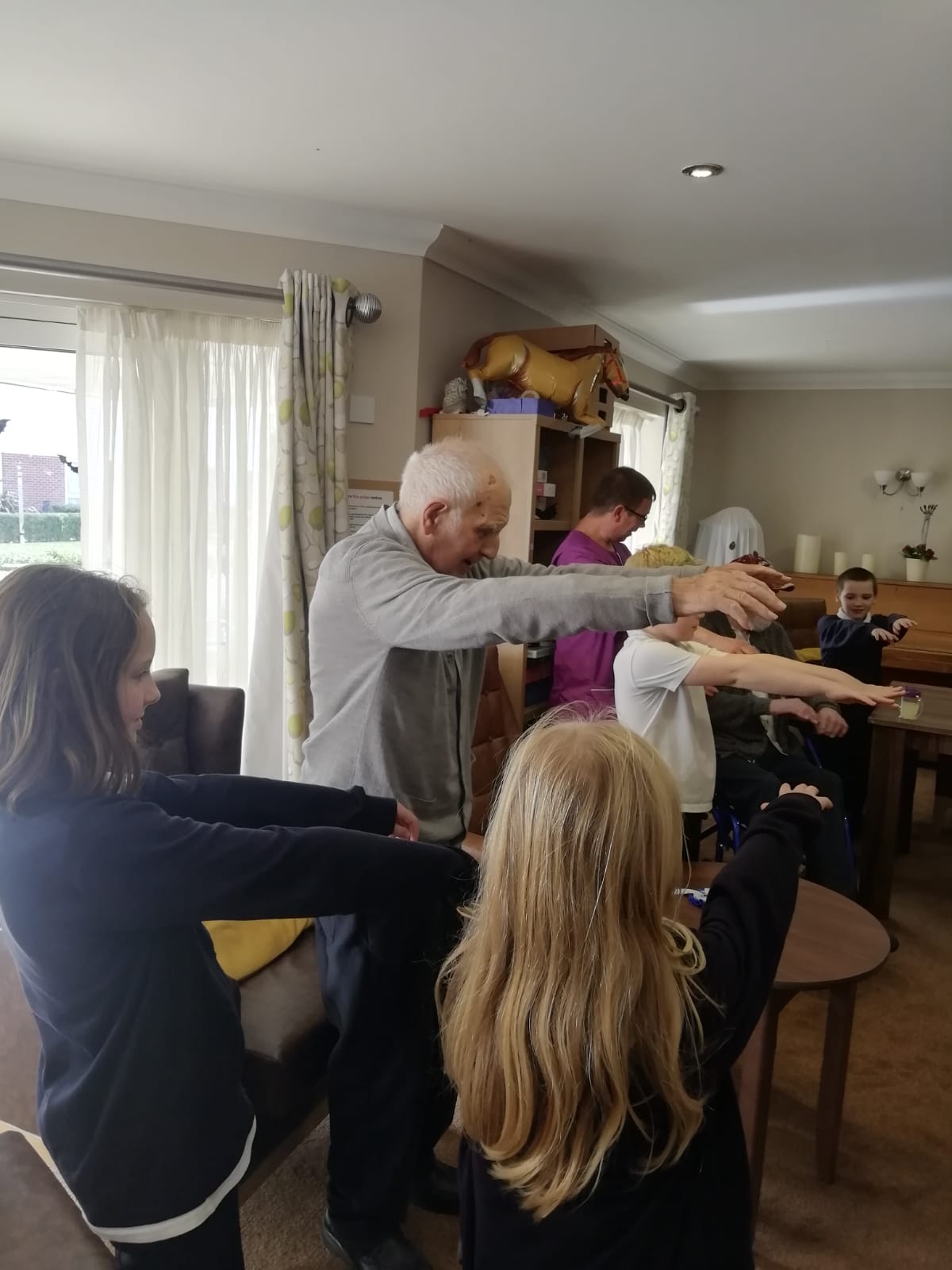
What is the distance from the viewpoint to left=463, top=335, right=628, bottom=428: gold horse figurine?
3189 mm

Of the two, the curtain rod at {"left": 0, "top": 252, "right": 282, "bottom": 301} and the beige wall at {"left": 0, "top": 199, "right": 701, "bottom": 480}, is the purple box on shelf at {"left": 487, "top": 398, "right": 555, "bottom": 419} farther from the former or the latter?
the curtain rod at {"left": 0, "top": 252, "right": 282, "bottom": 301}

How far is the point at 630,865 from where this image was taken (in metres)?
0.87

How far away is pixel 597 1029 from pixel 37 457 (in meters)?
2.76

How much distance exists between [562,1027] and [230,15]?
1939 millimetres

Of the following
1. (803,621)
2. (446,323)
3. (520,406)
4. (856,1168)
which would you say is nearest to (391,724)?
(856,1168)

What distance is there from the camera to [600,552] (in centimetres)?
297

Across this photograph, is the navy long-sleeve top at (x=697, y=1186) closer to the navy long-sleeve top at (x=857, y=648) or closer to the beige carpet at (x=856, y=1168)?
the beige carpet at (x=856, y=1168)

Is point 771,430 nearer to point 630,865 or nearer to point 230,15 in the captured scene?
point 230,15

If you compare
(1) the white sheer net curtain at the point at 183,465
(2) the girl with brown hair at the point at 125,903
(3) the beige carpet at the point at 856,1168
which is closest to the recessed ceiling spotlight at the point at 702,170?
(1) the white sheer net curtain at the point at 183,465

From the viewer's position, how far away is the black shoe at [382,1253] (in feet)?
4.84

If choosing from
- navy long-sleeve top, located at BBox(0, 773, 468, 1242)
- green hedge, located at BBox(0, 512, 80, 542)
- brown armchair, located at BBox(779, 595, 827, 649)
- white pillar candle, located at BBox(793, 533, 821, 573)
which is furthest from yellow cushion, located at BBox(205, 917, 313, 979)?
white pillar candle, located at BBox(793, 533, 821, 573)

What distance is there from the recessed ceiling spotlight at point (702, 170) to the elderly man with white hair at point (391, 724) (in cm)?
144

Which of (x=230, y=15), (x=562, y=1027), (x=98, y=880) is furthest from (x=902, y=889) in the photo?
(x=230, y=15)

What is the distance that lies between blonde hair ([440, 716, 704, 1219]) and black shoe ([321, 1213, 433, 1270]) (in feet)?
2.49
